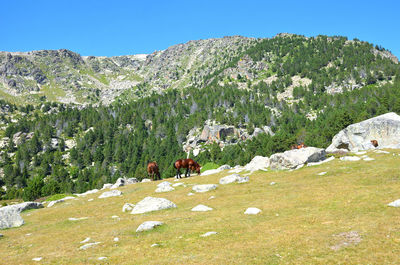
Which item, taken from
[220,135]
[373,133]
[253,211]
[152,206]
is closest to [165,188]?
[152,206]

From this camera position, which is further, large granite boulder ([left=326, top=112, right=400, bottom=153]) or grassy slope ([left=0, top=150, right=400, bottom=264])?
large granite boulder ([left=326, top=112, right=400, bottom=153])

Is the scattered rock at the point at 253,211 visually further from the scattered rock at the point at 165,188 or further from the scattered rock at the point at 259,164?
the scattered rock at the point at 259,164

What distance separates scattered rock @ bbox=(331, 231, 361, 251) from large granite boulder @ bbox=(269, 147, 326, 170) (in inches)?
905

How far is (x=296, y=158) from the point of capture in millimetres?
33781

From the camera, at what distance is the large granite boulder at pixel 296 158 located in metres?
33.4

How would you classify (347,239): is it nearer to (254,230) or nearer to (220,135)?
(254,230)

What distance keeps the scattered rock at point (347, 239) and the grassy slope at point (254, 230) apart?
0.22 m

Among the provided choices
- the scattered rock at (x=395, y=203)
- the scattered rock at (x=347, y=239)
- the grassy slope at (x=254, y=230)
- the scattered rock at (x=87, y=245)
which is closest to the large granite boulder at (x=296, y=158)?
the grassy slope at (x=254, y=230)

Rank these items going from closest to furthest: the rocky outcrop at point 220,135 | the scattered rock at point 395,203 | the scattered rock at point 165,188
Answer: the scattered rock at point 395,203 < the scattered rock at point 165,188 < the rocky outcrop at point 220,135

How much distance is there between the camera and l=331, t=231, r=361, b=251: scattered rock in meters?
9.71

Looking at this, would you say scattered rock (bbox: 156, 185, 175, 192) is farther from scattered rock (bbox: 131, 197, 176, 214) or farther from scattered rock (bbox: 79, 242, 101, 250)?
scattered rock (bbox: 79, 242, 101, 250)

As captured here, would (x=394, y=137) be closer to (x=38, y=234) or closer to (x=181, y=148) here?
(x=38, y=234)

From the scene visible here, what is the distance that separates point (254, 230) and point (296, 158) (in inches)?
904

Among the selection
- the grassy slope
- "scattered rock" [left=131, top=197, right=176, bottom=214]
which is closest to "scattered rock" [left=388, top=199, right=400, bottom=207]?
the grassy slope
